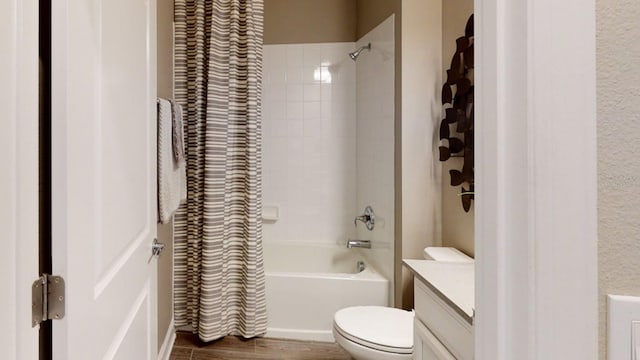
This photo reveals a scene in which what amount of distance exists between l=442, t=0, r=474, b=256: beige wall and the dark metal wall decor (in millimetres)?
83

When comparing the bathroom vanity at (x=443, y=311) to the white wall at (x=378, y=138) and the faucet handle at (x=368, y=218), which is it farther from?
the faucet handle at (x=368, y=218)

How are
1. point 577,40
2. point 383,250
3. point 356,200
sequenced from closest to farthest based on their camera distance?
point 577,40, point 383,250, point 356,200

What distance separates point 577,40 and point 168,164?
1656mm

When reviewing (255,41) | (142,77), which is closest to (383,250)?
(255,41)

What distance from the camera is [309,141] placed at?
10.2ft

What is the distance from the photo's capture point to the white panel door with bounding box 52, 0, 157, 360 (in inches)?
27.8

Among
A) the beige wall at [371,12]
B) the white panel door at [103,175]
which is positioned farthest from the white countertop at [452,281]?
the beige wall at [371,12]

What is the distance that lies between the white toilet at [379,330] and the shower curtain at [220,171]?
2.47ft

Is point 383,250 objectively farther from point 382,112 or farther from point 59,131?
point 59,131

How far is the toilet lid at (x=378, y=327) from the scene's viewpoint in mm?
1598

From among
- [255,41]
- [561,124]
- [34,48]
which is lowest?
[561,124]

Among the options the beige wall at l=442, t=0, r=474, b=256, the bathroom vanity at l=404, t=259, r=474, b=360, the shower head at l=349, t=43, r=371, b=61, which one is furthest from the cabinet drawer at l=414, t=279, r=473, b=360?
the shower head at l=349, t=43, r=371, b=61

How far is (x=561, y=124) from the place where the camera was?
0.38 m

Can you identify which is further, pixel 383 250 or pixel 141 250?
pixel 383 250
